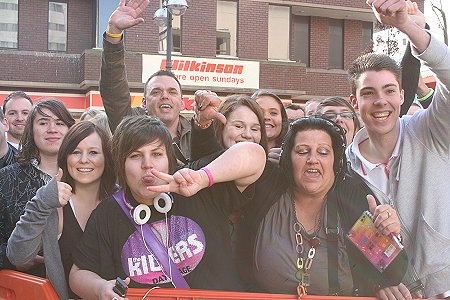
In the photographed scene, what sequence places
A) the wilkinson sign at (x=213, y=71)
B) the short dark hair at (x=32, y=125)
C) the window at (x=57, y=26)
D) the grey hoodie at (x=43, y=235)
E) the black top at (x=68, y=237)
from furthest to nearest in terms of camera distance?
the wilkinson sign at (x=213, y=71) → the window at (x=57, y=26) → the short dark hair at (x=32, y=125) → the black top at (x=68, y=237) → the grey hoodie at (x=43, y=235)

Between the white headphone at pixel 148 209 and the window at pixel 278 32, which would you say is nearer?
the white headphone at pixel 148 209

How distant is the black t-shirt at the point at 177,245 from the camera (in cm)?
249

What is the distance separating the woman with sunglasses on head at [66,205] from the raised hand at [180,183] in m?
0.59

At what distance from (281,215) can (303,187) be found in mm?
171

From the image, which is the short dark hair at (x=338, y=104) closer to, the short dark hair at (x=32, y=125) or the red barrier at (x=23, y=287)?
the short dark hair at (x=32, y=125)

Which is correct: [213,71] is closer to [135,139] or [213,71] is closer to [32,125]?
[32,125]

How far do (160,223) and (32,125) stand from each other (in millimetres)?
1608

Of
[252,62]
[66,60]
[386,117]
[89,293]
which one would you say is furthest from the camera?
[252,62]

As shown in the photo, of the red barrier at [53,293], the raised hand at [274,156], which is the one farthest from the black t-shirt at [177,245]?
the raised hand at [274,156]

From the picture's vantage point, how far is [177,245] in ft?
8.20

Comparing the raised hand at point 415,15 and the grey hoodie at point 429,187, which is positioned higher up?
the raised hand at point 415,15

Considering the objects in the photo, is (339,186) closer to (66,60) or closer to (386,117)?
(386,117)

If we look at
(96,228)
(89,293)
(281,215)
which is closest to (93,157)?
(96,228)

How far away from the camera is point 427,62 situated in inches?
107
